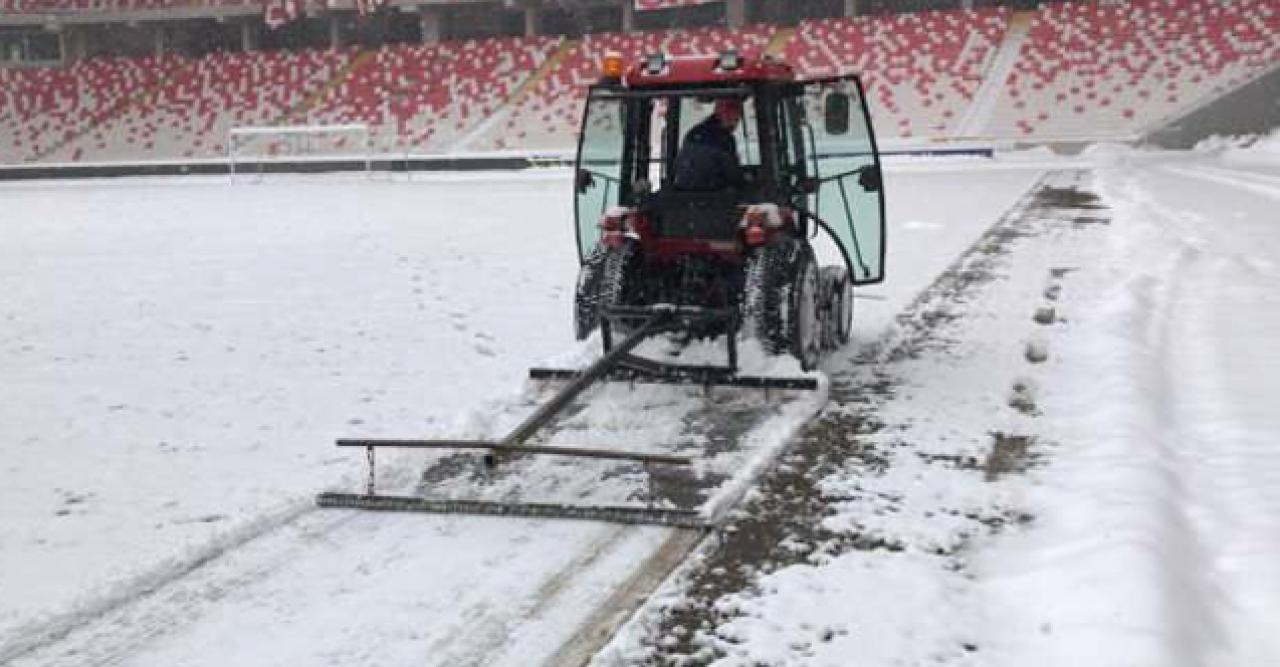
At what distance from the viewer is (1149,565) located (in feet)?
13.2

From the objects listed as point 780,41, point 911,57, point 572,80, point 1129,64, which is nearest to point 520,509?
point 1129,64

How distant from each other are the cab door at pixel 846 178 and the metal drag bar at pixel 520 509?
127 inches

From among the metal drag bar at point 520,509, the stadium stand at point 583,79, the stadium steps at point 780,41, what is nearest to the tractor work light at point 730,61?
Answer: the metal drag bar at point 520,509

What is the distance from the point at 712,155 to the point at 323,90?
36.9 meters

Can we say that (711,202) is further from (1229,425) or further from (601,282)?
(1229,425)

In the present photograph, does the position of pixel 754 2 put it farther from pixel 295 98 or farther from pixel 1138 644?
pixel 1138 644

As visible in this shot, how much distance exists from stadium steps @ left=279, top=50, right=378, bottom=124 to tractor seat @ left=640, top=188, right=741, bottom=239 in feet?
116

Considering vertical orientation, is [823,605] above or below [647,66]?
below

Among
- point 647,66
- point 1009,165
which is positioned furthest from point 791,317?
point 1009,165

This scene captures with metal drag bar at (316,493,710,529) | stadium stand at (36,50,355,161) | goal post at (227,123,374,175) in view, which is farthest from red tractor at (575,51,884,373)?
stadium stand at (36,50,355,161)

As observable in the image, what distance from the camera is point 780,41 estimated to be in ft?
126

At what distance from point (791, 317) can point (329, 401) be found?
2644mm

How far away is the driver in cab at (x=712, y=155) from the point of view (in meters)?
7.21

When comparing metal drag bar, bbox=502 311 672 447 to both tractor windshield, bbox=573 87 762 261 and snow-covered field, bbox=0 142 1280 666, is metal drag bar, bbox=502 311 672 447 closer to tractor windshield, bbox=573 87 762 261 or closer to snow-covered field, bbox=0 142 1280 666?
snow-covered field, bbox=0 142 1280 666
